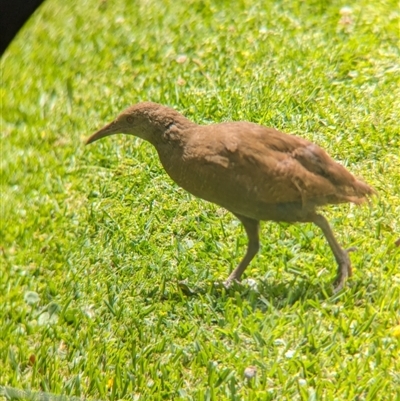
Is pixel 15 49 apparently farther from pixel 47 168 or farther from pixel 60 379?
pixel 60 379

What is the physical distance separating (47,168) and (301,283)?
205cm

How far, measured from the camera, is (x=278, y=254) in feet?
11.3

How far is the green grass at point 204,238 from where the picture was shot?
3.26 meters

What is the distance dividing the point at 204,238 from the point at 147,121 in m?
0.56

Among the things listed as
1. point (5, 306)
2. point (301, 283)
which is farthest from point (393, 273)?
point (5, 306)

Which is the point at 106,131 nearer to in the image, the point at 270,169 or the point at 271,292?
the point at 270,169

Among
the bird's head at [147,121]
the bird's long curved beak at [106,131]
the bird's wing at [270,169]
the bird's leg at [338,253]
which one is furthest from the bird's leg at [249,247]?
the bird's long curved beak at [106,131]

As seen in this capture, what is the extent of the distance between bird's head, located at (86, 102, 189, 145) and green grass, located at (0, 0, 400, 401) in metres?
0.16

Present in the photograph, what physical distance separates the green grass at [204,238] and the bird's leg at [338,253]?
0.03 m

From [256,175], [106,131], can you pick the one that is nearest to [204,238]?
[256,175]

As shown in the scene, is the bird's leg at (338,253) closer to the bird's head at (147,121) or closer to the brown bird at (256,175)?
the brown bird at (256,175)

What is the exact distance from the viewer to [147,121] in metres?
3.71

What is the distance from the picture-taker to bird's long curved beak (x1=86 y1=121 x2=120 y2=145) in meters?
3.85

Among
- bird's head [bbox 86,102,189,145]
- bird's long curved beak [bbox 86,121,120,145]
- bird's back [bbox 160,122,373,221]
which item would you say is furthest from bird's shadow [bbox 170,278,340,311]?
bird's long curved beak [bbox 86,121,120,145]
